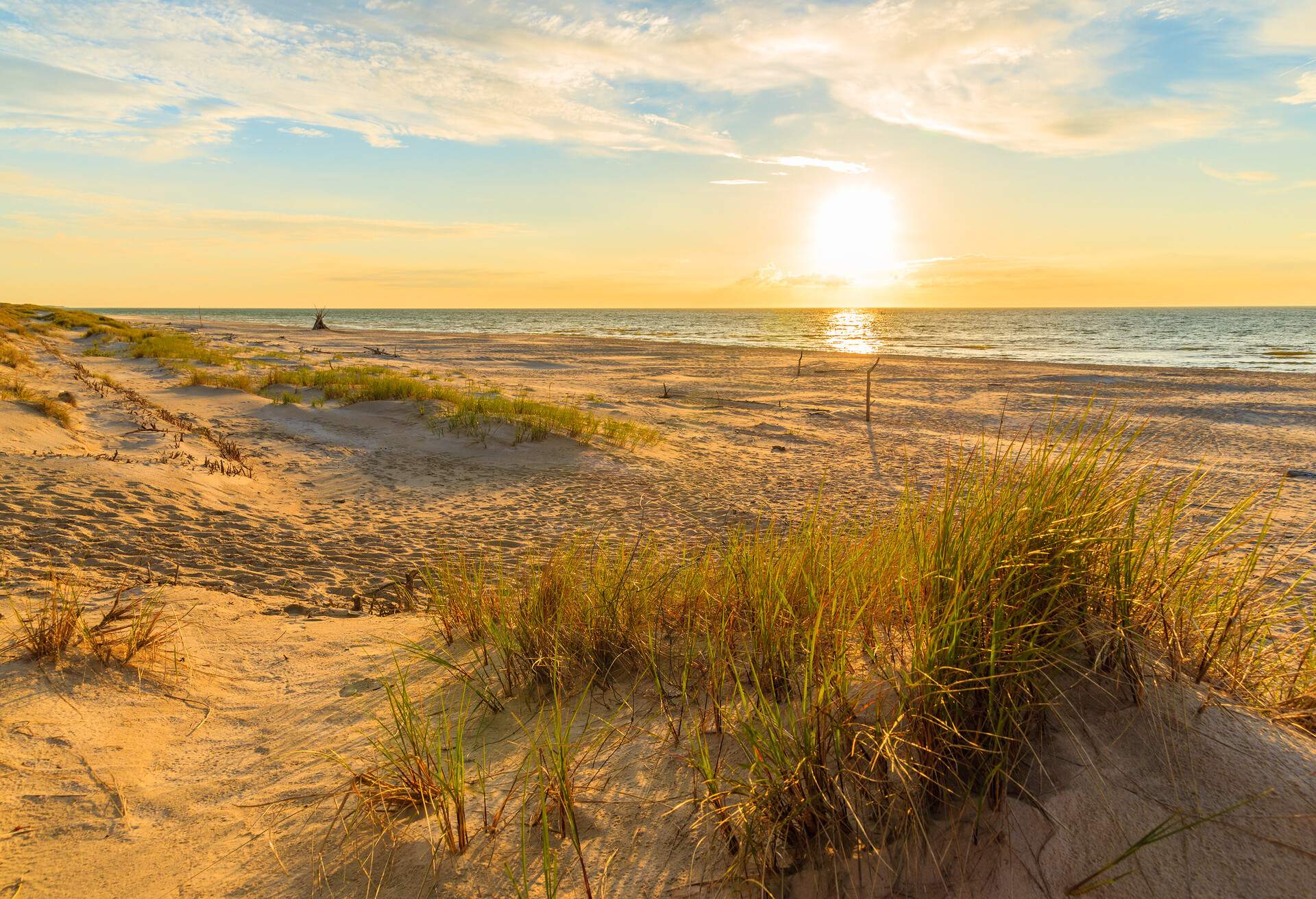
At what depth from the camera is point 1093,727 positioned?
2.21 m

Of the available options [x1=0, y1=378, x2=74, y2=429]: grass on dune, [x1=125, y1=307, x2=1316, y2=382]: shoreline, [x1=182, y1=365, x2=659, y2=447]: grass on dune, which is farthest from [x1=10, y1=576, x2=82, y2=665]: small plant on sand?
[x1=125, y1=307, x2=1316, y2=382]: shoreline

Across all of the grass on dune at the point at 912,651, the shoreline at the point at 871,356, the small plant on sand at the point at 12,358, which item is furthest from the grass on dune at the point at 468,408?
the shoreline at the point at 871,356

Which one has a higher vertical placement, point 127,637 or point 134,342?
point 134,342

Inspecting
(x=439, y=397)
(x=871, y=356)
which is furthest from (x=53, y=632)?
(x=871, y=356)

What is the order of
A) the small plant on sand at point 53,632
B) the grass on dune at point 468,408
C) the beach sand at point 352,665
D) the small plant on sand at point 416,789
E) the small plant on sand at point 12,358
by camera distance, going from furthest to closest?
the small plant on sand at point 12,358 → the grass on dune at point 468,408 → the small plant on sand at point 53,632 → the small plant on sand at point 416,789 → the beach sand at point 352,665

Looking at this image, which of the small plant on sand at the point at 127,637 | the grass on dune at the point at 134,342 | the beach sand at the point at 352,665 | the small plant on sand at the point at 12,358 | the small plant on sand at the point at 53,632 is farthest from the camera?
the grass on dune at the point at 134,342

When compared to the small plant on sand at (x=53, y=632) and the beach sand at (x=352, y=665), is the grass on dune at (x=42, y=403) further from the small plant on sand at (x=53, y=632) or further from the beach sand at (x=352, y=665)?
the small plant on sand at (x=53, y=632)

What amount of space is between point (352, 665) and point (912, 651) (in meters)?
2.99

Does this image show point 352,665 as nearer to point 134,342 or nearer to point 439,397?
point 439,397

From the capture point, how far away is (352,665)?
3844 mm

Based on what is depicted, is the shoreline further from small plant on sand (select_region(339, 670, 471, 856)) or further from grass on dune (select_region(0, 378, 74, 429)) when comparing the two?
small plant on sand (select_region(339, 670, 471, 856))

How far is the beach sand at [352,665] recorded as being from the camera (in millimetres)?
2014

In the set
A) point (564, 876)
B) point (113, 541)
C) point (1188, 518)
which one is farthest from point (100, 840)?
point (1188, 518)

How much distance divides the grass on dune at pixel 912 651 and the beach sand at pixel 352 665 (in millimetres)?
154
